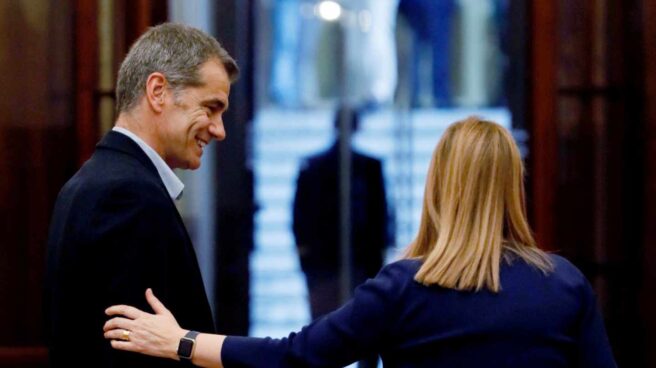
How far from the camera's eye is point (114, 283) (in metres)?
2.51

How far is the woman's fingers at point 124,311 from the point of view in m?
2.50

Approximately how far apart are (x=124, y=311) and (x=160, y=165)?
0.39 m

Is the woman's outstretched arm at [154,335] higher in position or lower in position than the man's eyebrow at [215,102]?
lower

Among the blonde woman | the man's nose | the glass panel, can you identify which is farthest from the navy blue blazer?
the glass panel

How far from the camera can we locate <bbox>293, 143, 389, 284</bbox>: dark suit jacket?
18.9 feet

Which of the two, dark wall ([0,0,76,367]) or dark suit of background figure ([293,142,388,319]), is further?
dark suit of background figure ([293,142,388,319])

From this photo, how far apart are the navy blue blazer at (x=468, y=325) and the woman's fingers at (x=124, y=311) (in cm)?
35

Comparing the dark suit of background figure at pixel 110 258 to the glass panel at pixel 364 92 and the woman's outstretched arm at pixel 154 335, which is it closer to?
the woman's outstretched arm at pixel 154 335

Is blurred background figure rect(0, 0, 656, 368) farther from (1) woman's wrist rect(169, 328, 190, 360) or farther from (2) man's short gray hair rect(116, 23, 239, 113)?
(1) woman's wrist rect(169, 328, 190, 360)

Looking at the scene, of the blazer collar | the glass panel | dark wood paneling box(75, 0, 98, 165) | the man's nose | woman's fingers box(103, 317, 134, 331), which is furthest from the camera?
the glass panel

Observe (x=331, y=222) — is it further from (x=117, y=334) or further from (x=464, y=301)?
(x=464, y=301)

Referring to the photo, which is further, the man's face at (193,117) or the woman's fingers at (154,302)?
the man's face at (193,117)

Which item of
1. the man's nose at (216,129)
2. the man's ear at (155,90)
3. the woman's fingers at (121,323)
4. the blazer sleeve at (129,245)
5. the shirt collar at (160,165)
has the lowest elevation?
the woman's fingers at (121,323)

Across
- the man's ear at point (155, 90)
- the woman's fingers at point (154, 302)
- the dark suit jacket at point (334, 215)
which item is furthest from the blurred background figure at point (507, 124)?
the woman's fingers at point (154, 302)
